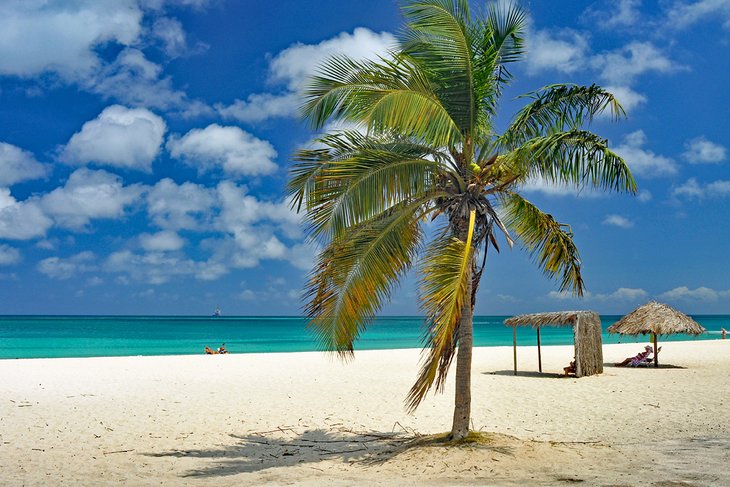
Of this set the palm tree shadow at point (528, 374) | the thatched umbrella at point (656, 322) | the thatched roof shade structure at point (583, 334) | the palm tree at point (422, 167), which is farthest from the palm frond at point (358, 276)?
the thatched umbrella at point (656, 322)

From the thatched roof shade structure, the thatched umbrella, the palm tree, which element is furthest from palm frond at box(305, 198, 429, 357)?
the thatched umbrella

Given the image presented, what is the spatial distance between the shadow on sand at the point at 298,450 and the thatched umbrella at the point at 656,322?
1133 centimetres

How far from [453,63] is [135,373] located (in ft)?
46.8

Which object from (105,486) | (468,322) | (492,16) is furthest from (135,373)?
(492,16)

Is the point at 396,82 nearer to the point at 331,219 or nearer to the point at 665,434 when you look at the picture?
the point at 331,219

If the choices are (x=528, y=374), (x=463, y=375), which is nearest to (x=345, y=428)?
(x=463, y=375)

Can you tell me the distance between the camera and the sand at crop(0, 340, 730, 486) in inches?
282

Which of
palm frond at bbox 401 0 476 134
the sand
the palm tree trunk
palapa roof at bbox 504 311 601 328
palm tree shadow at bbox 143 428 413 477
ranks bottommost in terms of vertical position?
palm tree shadow at bbox 143 428 413 477

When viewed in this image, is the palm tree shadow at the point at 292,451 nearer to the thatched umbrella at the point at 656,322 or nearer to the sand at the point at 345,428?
the sand at the point at 345,428

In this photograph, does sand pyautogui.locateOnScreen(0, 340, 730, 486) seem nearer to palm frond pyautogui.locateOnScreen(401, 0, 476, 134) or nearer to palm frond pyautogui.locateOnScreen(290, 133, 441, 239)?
palm frond pyautogui.locateOnScreen(290, 133, 441, 239)

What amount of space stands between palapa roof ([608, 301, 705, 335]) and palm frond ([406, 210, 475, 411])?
1295 centimetres

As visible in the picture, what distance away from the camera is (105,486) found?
6934 millimetres

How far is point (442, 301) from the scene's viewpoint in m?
6.54

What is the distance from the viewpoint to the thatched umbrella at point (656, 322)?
60.5 feet
